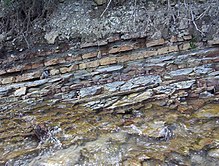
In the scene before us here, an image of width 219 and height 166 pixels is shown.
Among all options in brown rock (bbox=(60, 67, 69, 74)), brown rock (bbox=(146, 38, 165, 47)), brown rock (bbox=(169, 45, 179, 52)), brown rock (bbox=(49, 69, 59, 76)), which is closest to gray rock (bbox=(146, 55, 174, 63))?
brown rock (bbox=(169, 45, 179, 52))

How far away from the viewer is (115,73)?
340 cm

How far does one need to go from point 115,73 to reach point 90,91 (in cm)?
40

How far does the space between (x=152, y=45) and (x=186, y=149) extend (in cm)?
170

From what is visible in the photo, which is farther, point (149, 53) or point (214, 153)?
point (149, 53)

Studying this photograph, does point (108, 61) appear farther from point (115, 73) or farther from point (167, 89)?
point (167, 89)

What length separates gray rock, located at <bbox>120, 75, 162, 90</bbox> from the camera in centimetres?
311

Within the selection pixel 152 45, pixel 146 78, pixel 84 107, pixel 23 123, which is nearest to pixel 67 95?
pixel 84 107

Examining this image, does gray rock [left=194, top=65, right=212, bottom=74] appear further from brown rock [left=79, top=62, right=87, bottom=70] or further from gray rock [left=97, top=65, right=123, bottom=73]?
brown rock [left=79, top=62, right=87, bottom=70]

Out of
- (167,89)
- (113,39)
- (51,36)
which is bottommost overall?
(167,89)

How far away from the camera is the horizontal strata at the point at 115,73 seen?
2.96 m

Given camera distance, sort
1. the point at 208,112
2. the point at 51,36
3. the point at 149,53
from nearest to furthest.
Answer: the point at 208,112 < the point at 149,53 < the point at 51,36

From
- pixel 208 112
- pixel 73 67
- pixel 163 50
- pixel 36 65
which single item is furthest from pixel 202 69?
pixel 36 65

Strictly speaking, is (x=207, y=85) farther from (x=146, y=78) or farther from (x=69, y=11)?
(x=69, y=11)

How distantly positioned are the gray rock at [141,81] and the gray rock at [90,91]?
0.24 metres
